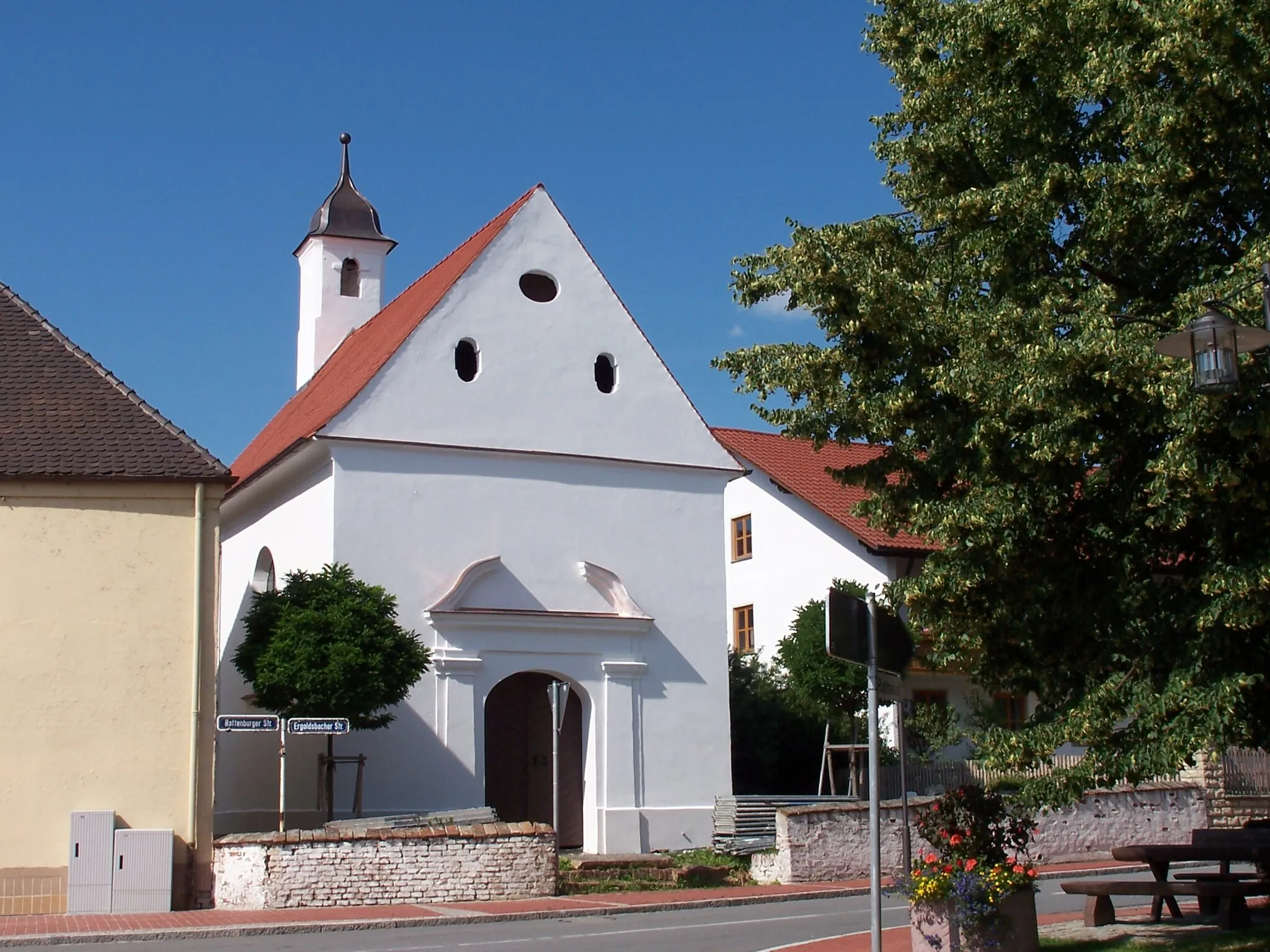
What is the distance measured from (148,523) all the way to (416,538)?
16.9 ft

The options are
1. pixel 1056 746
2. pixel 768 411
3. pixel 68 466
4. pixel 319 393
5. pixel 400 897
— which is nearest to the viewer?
pixel 1056 746

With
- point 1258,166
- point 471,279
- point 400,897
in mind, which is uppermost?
point 471,279

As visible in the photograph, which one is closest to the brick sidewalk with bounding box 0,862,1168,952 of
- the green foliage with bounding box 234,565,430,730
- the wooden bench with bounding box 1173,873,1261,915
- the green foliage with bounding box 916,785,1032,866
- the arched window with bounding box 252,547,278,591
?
the green foliage with bounding box 916,785,1032,866

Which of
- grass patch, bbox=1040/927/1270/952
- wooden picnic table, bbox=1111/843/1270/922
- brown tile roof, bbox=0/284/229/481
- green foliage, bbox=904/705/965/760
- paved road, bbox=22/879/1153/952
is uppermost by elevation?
brown tile roof, bbox=0/284/229/481

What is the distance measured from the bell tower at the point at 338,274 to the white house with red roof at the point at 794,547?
8.95m

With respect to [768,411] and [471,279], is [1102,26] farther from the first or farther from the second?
[471,279]

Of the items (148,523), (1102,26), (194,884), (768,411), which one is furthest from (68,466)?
(1102,26)

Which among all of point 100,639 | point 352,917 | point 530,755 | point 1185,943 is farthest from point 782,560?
point 1185,943

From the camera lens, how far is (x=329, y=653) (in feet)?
66.0

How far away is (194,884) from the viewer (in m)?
18.2

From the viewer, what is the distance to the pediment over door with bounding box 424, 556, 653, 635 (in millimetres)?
23250

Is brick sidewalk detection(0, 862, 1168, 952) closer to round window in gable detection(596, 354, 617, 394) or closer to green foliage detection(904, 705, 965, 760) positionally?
green foliage detection(904, 705, 965, 760)

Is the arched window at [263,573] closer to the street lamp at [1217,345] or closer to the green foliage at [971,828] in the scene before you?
the green foliage at [971,828]

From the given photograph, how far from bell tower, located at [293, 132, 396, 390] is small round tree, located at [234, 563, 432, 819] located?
11.8 m
